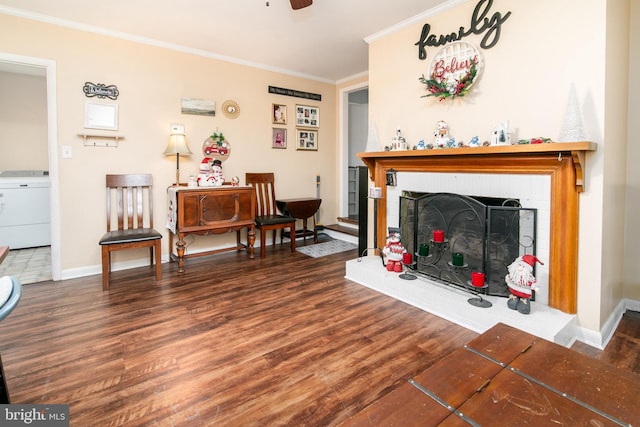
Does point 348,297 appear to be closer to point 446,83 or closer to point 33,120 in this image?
point 446,83

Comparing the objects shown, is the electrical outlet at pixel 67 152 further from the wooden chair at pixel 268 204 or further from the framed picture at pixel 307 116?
the framed picture at pixel 307 116

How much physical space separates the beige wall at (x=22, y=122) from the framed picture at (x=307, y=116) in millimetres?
3600

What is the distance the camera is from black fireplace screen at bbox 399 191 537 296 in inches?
86.8

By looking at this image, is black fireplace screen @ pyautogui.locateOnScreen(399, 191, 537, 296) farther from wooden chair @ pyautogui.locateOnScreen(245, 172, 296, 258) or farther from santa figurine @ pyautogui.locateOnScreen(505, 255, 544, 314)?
wooden chair @ pyautogui.locateOnScreen(245, 172, 296, 258)

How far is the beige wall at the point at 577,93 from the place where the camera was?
191 cm

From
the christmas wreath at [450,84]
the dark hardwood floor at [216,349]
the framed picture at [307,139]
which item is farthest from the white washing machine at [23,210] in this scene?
the christmas wreath at [450,84]

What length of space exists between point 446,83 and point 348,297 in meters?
1.89

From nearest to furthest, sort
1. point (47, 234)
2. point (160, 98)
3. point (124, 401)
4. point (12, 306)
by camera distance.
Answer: point (12, 306), point (124, 401), point (160, 98), point (47, 234)

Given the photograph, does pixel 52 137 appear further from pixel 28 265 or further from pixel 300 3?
pixel 300 3

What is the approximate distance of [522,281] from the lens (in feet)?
6.55

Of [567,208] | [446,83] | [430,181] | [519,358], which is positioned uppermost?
[446,83]

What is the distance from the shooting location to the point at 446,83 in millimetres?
2611

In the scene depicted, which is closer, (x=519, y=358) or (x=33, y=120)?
(x=519, y=358)

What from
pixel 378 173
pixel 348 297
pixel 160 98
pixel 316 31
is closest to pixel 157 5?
pixel 160 98
